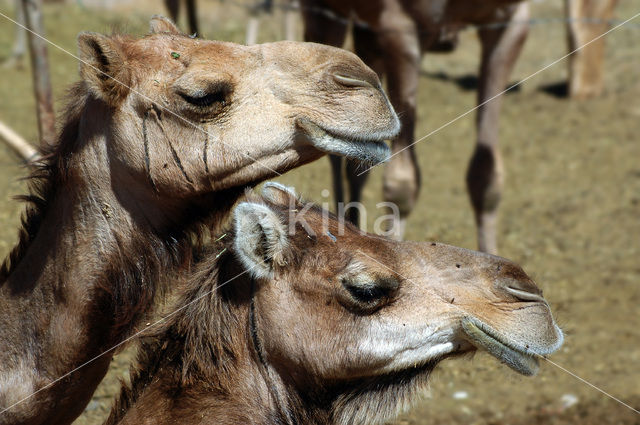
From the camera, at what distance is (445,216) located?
847 centimetres

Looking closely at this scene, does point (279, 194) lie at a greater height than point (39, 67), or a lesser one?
lesser

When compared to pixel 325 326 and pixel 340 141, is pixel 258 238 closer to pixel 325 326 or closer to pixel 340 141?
pixel 325 326

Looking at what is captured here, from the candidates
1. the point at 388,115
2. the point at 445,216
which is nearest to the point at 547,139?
the point at 445,216

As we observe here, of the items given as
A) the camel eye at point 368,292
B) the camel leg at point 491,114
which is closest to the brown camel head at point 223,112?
the camel eye at point 368,292

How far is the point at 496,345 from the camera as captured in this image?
2.92 meters

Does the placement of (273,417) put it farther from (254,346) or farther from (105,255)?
(105,255)

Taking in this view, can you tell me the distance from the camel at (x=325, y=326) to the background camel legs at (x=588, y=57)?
9147mm

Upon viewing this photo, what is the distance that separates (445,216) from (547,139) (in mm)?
2688

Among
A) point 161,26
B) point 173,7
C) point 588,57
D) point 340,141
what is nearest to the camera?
point 340,141

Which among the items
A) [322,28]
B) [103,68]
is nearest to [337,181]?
[322,28]

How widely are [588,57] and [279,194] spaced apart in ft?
30.5

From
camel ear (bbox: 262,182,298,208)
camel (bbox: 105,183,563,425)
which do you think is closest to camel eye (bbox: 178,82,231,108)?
camel ear (bbox: 262,182,298,208)

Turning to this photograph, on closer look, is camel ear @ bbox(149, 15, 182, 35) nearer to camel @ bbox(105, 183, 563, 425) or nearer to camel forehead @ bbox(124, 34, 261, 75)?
camel forehead @ bbox(124, 34, 261, 75)

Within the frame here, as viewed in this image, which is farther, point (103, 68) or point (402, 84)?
point (402, 84)
